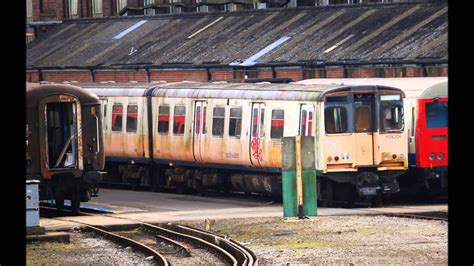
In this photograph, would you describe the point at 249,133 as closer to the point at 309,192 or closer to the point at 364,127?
the point at 364,127

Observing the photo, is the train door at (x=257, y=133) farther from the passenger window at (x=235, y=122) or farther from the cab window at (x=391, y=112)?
the cab window at (x=391, y=112)

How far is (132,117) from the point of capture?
35.8 m

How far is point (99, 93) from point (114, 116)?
0.88 metres

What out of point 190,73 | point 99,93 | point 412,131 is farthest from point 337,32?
point 412,131

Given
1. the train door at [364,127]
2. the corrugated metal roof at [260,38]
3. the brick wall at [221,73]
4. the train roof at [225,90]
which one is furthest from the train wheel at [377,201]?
the corrugated metal roof at [260,38]

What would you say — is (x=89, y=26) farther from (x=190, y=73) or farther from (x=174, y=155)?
(x=174, y=155)

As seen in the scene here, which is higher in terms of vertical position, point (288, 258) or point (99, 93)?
point (99, 93)

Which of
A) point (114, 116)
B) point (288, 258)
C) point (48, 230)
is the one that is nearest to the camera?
point (288, 258)

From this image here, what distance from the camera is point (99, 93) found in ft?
121

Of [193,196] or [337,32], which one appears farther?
[337,32]

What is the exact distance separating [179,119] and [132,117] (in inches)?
86.9

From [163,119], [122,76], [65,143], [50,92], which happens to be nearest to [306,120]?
[65,143]

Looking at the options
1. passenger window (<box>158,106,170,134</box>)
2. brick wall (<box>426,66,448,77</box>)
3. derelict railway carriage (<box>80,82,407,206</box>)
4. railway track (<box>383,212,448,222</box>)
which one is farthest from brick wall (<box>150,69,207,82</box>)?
railway track (<box>383,212,448,222</box>)
